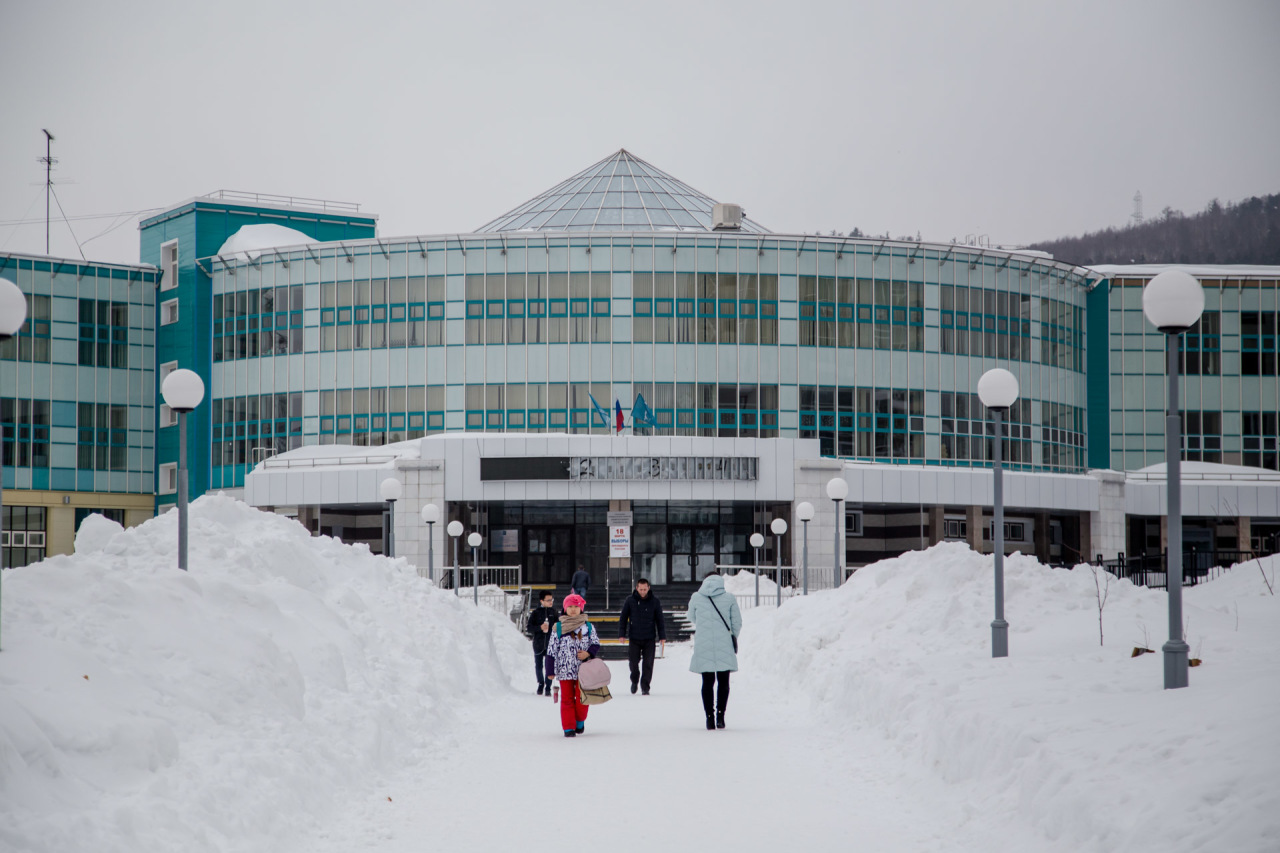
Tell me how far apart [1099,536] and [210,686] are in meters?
50.9

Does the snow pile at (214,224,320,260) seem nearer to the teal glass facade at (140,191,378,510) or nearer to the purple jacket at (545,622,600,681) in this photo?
the teal glass facade at (140,191,378,510)

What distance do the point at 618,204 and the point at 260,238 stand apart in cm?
1782

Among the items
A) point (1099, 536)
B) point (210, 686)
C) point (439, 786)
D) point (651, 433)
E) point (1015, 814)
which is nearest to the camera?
point (1015, 814)

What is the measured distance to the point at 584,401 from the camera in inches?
2018

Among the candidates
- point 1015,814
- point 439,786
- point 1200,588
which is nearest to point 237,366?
point 1200,588

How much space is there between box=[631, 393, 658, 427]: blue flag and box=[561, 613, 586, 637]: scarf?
3356 centimetres

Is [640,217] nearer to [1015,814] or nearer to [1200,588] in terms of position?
[1200,588]

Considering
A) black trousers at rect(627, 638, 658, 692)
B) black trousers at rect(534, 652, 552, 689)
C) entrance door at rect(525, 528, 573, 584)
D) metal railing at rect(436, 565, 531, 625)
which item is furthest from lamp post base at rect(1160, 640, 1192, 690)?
entrance door at rect(525, 528, 573, 584)

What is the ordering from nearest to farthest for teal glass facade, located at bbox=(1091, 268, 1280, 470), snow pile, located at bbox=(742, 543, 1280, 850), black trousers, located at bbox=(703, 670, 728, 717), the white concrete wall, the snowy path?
snow pile, located at bbox=(742, 543, 1280, 850) < the snowy path < black trousers, located at bbox=(703, 670, 728, 717) < the white concrete wall < teal glass facade, located at bbox=(1091, 268, 1280, 470)

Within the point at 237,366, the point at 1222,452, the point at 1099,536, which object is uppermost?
the point at 237,366

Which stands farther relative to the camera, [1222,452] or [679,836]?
[1222,452]

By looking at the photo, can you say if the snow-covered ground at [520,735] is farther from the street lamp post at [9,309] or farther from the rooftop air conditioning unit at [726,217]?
the rooftop air conditioning unit at [726,217]

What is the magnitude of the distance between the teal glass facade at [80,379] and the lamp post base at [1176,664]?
58380 millimetres

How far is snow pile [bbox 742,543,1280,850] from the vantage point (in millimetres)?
6555
